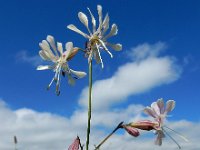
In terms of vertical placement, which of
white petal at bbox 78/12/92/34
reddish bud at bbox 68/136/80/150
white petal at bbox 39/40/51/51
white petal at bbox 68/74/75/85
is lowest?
reddish bud at bbox 68/136/80/150

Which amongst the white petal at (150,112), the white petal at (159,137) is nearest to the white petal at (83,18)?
the white petal at (150,112)

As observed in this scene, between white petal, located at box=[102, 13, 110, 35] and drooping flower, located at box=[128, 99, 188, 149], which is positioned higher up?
white petal, located at box=[102, 13, 110, 35]

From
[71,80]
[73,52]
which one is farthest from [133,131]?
[73,52]

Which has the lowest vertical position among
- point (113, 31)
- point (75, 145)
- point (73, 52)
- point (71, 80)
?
point (75, 145)

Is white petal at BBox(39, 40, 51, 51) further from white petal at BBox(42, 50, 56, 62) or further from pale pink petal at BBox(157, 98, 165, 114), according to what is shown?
pale pink petal at BBox(157, 98, 165, 114)

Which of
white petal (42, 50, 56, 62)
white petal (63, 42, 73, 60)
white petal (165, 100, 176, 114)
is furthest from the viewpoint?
white petal (165, 100, 176, 114)

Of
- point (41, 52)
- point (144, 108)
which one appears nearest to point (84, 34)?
point (41, 52)

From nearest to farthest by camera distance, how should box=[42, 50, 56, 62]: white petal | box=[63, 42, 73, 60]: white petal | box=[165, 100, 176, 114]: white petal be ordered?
1. box=[63, 42, 73, 60]: white petal
2. box=[42, 50, 56, 62]: white petal
3. box=[165, 100, 176, 114]: white petal

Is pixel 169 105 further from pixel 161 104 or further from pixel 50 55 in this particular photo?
pixel 50 55

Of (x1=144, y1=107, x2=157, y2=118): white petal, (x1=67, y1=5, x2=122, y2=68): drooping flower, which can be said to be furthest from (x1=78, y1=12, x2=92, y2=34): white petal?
(x1=144, y1=107, x2=157, y2=118): white petal

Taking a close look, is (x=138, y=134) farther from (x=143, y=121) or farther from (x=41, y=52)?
(x=41, y=52)

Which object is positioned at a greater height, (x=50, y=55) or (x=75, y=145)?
(x=50, y=55)

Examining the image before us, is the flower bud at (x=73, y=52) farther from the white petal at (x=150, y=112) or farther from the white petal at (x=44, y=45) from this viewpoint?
the white petal at (x=150, y=112)
